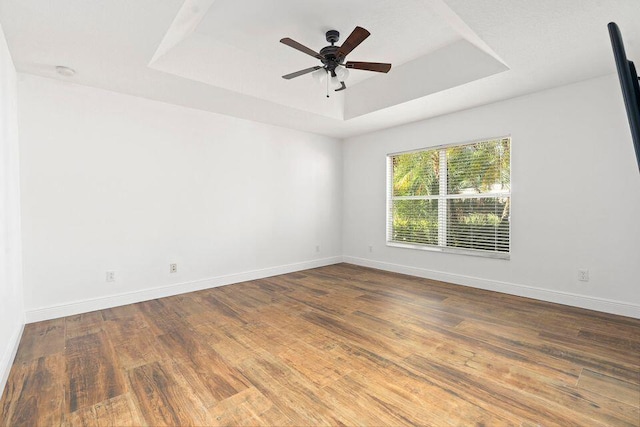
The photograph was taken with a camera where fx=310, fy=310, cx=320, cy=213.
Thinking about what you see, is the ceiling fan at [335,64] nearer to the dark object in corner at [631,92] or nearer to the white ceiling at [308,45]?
the white ceiling at [308,45]

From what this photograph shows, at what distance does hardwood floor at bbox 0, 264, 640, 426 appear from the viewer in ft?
5.53

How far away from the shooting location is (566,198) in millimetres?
3443

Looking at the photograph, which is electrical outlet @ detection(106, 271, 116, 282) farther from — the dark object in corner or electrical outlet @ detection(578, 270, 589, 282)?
electrical outlet @ detection(578, 270, 589, 282)

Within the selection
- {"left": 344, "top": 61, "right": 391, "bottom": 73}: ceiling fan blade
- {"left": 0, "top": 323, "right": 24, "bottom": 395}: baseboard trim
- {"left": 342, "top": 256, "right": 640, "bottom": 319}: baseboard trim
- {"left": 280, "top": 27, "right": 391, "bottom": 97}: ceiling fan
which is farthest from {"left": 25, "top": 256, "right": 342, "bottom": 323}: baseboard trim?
{"left": 344, "top": 61, "right": 391, "bottom": 73}: ceiling fan blade

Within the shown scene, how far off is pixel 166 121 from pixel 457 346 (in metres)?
3.97

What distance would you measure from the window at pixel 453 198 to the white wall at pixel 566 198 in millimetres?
155

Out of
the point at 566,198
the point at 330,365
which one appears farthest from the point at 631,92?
the point at 566,198

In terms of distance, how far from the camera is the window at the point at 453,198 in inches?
158

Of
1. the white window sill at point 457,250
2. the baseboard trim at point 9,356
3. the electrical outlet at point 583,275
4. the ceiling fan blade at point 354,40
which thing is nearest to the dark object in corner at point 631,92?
the ceiling fan blade at point 354,40

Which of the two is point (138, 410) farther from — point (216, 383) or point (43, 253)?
point (43, 253)

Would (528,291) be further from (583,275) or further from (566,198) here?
(566,198)

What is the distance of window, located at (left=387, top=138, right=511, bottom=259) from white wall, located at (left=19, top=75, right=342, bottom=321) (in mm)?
1713

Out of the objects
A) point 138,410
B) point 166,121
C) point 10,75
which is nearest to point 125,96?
point 166,121

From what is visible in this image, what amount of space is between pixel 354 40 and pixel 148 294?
Result: 139 inches
